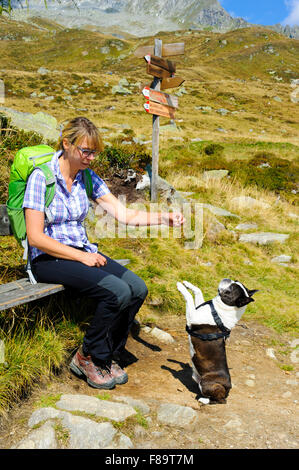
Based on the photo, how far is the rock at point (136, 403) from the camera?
2.79 metres

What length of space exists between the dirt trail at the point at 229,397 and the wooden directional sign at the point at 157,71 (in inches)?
218

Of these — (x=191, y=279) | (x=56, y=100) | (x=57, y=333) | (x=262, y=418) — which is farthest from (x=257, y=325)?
(x=56, y=100)

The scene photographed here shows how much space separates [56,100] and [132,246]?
28.3 metres

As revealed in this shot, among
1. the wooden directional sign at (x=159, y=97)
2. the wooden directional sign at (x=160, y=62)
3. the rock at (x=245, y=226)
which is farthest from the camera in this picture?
the rock at (x=245, y=226)

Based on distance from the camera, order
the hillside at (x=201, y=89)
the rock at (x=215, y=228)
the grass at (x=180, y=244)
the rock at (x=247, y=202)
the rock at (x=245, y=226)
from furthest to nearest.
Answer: the hillside at (x=201, y=89), the rock at (x=247, y=202), the rock at (x=245, y=226), the rock at (x=215, y=228), the grass at (x=180, y=244)

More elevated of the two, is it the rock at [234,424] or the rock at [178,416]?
the rock at [178,416]

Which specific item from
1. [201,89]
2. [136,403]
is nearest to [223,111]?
[201,89]

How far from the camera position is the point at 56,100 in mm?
31078

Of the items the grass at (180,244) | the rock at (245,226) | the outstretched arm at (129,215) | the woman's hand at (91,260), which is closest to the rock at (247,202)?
the grass at (180,244)

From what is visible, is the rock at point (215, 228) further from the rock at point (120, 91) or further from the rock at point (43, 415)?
the rock at point (120, 91)

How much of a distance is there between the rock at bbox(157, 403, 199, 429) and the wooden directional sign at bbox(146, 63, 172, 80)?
274 inches

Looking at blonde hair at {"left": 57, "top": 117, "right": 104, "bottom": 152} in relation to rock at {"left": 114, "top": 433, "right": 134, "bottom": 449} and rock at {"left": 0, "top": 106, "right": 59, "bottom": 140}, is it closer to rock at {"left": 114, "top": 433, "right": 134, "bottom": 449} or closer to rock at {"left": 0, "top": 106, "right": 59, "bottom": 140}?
rock at {"left": 114, "top": 433, "right": 134, "bottom": 449}

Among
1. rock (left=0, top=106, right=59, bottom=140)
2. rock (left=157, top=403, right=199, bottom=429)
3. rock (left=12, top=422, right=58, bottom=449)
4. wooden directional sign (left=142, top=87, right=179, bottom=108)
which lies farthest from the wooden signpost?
rock (left=12, top=422, right=58, bottom=449)

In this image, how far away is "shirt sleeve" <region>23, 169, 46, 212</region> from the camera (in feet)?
9.37
